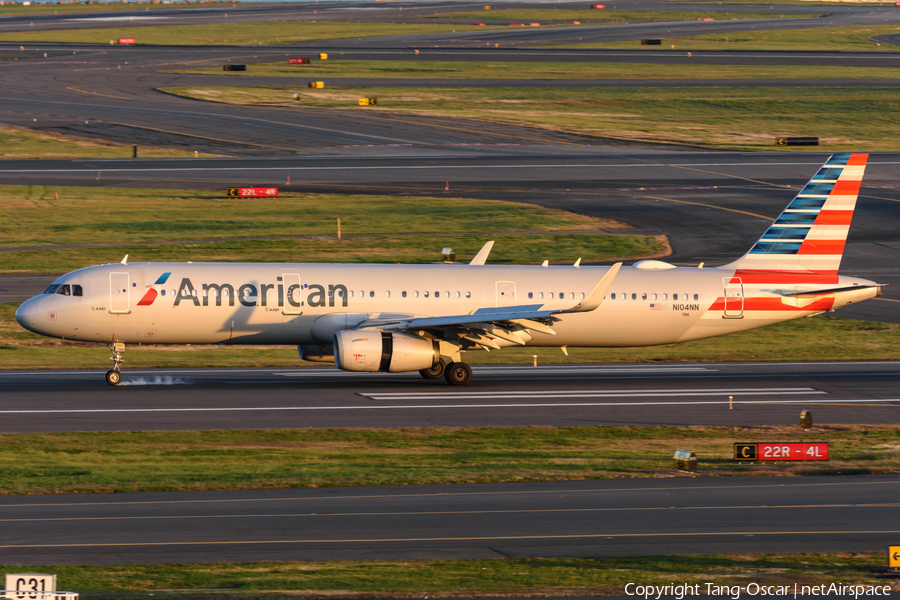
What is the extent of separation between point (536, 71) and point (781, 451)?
108m

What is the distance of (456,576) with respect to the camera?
815 inches

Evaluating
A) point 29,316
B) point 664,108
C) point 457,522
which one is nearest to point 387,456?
point 457,522

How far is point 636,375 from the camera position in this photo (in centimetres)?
4616

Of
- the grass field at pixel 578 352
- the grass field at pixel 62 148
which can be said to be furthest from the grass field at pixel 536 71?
the grass field at pixel 578 352

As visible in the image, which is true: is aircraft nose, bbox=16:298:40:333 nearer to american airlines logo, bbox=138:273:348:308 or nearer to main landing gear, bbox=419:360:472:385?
american airlines logo, bbox=138:273:348:308

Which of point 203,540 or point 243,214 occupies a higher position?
point 243,214

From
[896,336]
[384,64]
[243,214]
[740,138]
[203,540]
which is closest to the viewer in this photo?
[203,540]

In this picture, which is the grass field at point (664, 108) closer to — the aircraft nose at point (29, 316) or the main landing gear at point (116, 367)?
the main landing gear at point (116, 367)

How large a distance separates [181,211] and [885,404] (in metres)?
48.0

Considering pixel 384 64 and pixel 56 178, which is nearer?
pixel 56 178

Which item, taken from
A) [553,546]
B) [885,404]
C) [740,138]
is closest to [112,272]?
[553,546]

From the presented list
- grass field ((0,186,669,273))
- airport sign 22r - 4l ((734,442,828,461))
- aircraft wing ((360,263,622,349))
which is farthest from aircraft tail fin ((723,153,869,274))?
grass field ((0,186,669,273))

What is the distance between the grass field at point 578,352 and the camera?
4769 cm

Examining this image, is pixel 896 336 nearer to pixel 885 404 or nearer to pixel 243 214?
pixel 885 404
